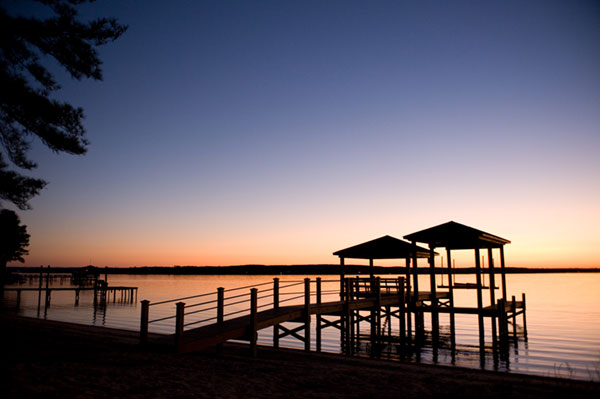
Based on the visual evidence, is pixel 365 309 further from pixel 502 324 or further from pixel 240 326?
pixel 240 326

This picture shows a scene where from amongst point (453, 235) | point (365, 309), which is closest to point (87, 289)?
point (365, 309)

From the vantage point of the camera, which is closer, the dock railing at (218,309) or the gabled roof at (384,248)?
the dock railing at (218,309)

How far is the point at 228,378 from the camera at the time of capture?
7.84 m

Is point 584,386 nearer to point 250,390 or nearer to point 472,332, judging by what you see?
point 250,390

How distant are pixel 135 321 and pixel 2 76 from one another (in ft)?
72.9

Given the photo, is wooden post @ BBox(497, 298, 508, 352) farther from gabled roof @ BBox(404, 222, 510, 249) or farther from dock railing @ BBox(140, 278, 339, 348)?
dock railing @ BBox(140, 278, 339, 348)

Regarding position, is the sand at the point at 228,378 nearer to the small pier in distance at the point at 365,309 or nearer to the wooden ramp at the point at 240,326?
the wooden ramp at the point at 240,326

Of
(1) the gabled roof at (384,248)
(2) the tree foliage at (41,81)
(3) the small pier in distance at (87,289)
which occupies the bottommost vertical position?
(3) the small pier in distance at (87,289)

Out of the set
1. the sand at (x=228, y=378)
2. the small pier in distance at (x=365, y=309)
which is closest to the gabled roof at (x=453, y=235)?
the small pier in distance at (x=365, y=309)

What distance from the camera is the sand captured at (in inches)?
261

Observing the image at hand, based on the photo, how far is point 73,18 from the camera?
10.9m

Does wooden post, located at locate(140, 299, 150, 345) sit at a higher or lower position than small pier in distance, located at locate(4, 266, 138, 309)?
higher

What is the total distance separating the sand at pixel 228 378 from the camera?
6.62 meters

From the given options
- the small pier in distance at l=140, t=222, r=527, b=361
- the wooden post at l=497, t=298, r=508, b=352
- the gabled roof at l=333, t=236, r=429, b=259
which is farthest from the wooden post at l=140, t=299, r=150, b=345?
the wooden post at l=497, t=298, r=508, b=352
